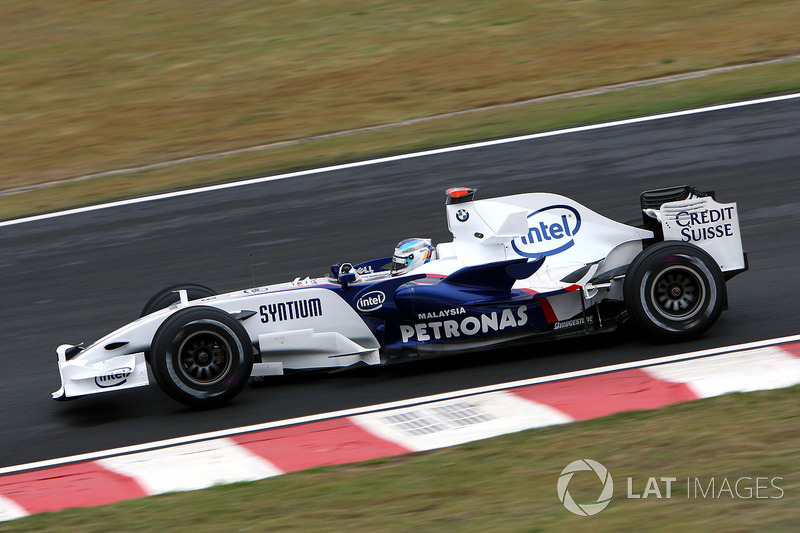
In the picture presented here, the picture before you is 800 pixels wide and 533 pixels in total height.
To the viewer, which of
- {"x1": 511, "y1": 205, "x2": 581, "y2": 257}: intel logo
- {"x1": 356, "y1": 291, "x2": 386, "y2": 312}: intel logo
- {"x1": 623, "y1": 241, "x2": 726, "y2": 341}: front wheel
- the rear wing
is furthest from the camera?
{"x1": 511, "y1": 205, "x2": 581, "y2": 257}: intel logo

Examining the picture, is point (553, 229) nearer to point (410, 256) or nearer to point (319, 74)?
point (410, 256)

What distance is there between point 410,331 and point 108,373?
2040 mm

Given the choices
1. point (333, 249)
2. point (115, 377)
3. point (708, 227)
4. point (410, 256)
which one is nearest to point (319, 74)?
point (333, 249)

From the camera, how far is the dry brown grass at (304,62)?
1384cm

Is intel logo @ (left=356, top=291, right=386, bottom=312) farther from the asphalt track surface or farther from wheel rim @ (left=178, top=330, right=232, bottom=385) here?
wheel rim @ (left=178, top=330, right=232, bottom=385)

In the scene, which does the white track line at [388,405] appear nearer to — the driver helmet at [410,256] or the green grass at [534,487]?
the green grass at [534,487]

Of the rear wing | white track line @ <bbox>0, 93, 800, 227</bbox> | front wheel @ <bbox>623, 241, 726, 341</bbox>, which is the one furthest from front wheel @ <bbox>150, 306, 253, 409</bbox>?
white track line @ <bbox>0, 93, 800, 227</bbox>

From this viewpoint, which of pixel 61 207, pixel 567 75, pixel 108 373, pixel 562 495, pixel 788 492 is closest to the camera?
pixel 788 492

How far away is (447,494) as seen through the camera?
4.88 meters

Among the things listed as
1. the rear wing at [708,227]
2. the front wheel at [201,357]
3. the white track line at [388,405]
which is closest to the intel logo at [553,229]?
the rear wing at [708,227]

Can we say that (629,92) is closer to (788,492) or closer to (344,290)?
(344,290)

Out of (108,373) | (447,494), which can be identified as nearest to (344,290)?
(108,373)

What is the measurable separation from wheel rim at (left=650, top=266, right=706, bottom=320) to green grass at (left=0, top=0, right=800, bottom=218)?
19.0 ft

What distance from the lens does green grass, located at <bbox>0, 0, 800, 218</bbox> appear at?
1269cm
